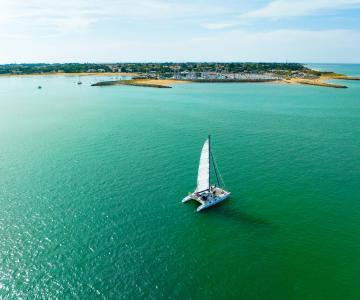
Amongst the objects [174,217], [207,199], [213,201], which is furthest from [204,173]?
[174,217]

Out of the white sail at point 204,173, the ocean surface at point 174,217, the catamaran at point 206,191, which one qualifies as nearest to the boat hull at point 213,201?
the catamaran at point 206,191

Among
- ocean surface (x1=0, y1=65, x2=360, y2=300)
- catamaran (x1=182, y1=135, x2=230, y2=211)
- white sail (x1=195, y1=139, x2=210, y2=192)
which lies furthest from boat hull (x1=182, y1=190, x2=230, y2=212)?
white sail (x1=195, y1=139, x2=210, y2=192)

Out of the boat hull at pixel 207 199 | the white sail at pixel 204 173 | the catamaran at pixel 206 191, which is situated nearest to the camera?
the boat hull at pixel 207 199

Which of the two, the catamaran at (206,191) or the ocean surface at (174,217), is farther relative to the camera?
the catamaran at (206,191)

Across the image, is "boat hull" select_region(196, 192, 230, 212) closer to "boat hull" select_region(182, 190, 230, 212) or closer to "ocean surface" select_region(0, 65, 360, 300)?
"boat hull" select_region(182, 190, 230, 212)

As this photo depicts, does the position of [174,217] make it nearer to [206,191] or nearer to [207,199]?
[207,199]

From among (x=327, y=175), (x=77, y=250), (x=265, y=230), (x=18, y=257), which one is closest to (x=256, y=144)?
(x=327, y=175)

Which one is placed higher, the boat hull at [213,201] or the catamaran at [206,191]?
the catamaran at [206,191]

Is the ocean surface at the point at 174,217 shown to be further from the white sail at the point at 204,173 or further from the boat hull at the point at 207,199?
the white sail at the point at 204,173
